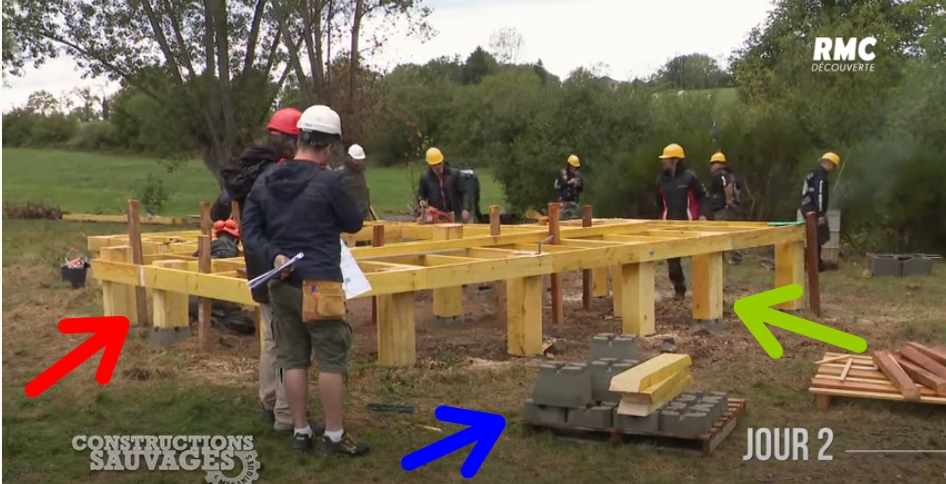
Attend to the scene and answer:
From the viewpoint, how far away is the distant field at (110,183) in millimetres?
25328

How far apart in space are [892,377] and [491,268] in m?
2.70

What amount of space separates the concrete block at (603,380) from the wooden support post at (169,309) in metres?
3.67

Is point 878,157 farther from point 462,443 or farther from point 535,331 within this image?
point 462,443

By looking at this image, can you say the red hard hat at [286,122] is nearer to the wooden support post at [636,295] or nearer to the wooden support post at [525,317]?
the wooden support post at [525,317]

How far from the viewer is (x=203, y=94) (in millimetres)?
19047

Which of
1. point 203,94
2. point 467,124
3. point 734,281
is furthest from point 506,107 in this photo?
point 734,281

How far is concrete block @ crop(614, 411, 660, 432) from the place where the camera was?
5375 millimetres

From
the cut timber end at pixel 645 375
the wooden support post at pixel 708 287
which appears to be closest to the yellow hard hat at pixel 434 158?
the wooden support post at pixel 708 287

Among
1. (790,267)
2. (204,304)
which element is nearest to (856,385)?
(790,267)

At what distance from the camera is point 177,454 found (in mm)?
5266

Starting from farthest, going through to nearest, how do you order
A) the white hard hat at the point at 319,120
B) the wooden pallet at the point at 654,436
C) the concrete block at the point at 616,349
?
the concrete block at the point at 616,349
the wooden pallet at the point at 654,436
the white hard hat at the point at 319,120

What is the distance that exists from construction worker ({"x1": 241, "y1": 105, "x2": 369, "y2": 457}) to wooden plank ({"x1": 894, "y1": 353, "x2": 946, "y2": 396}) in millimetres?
3329

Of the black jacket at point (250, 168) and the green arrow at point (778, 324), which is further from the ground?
the black jacket at point (250, 168)

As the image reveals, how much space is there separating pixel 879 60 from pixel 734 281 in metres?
7.29
